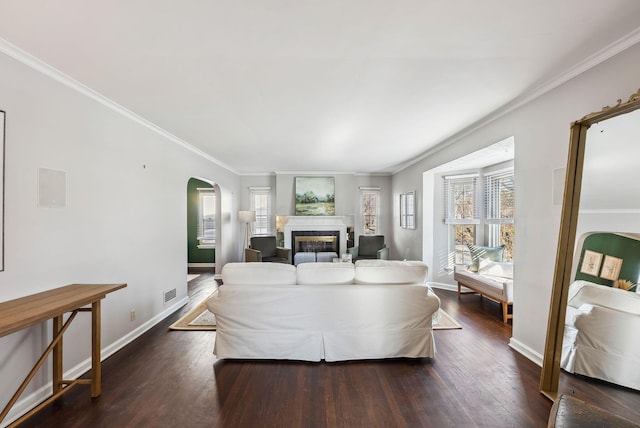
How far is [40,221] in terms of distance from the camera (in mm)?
2166

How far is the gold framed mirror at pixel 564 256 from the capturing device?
209 cm

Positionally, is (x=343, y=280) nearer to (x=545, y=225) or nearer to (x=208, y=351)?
(x=208, y=351)

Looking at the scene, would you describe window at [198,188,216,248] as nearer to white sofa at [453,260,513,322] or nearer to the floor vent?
the floor vent

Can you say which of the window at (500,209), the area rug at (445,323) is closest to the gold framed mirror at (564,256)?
the area rug at (445,323)

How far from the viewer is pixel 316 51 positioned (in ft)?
6.44

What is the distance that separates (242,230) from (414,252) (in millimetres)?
4441

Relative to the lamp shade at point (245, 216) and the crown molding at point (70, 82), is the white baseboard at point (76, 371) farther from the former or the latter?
the lamp shade at point (245, 216)

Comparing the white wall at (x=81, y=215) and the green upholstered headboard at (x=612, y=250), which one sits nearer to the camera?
the green upholstered headboard at (x=612, y=250)

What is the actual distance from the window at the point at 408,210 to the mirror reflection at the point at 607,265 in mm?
4004

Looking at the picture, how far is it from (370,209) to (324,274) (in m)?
5.27

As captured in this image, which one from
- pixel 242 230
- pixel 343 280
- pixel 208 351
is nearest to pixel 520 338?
pixel 343 280

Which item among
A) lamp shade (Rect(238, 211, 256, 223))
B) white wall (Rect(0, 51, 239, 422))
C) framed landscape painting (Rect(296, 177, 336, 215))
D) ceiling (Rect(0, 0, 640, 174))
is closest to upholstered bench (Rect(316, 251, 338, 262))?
framed landscape painting (Rect(296, 177, 336, 215))

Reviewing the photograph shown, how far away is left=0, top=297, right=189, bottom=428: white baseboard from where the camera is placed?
1951 millimetres

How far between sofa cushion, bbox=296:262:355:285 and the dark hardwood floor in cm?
75
